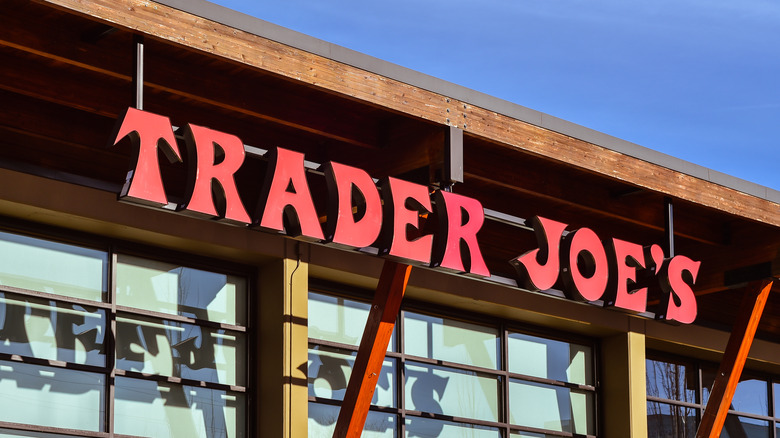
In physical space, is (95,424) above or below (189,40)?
below

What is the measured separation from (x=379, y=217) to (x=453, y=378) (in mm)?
4585

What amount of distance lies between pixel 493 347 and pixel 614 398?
92.0 inches

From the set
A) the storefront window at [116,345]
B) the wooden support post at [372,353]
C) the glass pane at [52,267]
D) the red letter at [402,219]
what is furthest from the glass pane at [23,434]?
the red letter at [402,219]

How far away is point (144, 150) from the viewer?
1119 centimetres

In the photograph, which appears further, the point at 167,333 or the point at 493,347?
the point at 493,347

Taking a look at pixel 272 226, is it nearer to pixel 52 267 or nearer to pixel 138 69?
pixel 138 69

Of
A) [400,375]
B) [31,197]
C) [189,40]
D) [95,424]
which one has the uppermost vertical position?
[189,40]

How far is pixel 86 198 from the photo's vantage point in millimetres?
Result: 13406

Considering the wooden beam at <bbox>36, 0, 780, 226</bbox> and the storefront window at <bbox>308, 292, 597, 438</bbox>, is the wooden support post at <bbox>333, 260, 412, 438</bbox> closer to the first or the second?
the storefront window at <bbox>308, 292, 597, 438</bbox>

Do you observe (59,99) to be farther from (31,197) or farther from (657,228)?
(657,228)

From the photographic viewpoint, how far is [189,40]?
1154cm

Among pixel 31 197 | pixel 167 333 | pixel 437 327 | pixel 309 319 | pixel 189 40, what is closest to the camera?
pixel 189 40

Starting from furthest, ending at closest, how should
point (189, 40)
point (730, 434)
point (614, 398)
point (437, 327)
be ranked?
point (730, 434) < point (614, 398) < point (437, 327) < point (189, 40)

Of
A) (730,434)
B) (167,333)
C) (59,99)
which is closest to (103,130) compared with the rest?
(59,99)
